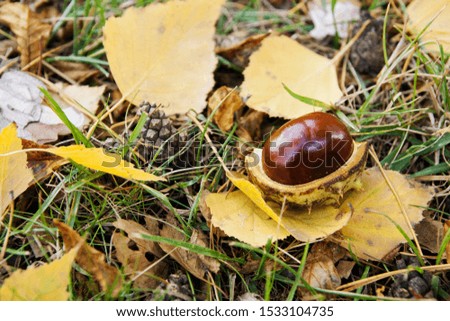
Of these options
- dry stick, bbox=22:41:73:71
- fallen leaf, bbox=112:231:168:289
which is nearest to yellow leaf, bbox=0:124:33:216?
fallen leaf, bbox=112:231:168:289

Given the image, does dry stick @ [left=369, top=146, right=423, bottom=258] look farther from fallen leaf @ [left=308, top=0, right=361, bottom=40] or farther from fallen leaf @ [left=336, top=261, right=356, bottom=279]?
fallen leaf @ [left=308, top=0, right=361, bottom=40]

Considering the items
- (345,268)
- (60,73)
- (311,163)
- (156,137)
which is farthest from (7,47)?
(345,268)

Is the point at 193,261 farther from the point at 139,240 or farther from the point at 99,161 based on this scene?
the point at 99,161

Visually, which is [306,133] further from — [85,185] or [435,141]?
[85,185]

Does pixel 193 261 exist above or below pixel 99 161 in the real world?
below

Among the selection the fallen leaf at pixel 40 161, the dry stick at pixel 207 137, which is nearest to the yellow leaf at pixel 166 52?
the dry stick at pixel 207 137

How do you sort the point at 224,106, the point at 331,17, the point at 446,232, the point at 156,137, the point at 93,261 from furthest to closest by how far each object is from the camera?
1. the point at 331,17
2. the point at 224,106
3. the point at 156,137
4. the point at 446,232
5. the point at 93,261

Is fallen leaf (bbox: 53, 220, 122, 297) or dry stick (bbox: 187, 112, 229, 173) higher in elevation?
dry stick (bbox: 187, 112, 229, 173)

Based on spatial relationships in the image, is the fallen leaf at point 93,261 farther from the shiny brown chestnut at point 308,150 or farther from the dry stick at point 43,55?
the dry stick at point 43,55

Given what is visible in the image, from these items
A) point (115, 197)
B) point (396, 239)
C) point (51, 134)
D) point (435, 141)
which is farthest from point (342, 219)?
point (51, 134)
